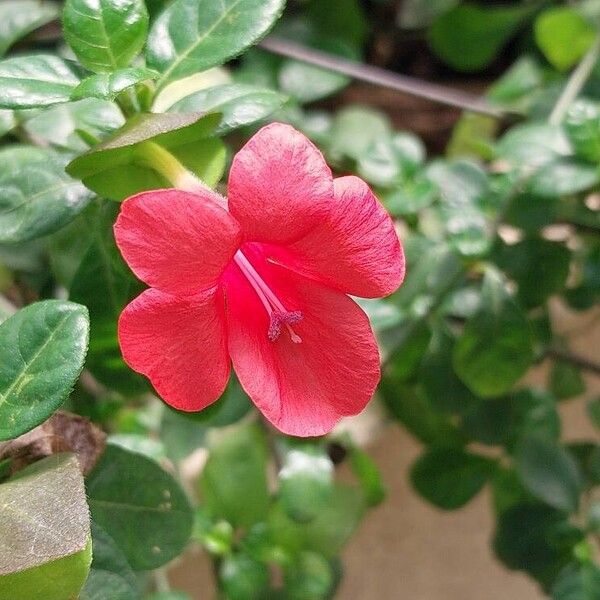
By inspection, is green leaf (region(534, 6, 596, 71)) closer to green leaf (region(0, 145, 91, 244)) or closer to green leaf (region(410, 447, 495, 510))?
green leaf (region(410, 447, 495, 510))

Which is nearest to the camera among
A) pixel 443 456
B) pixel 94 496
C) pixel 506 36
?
pixel 94 496

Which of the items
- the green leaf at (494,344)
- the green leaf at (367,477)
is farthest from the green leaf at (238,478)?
the green leaf at (494,344)

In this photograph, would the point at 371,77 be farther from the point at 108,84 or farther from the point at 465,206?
the point at 108,84

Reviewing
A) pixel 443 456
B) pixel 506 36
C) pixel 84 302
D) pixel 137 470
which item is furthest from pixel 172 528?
pixel 506 36

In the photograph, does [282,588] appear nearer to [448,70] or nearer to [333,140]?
[333,140]

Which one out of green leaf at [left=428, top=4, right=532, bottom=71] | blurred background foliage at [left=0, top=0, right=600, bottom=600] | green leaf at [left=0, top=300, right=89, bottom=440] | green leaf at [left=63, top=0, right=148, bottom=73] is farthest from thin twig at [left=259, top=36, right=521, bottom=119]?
green leaf at [left=0, top=300, right=89, bottom=440]

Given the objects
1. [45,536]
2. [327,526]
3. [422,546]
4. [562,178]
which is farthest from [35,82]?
[422,546]

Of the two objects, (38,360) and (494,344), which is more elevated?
(38,360)
